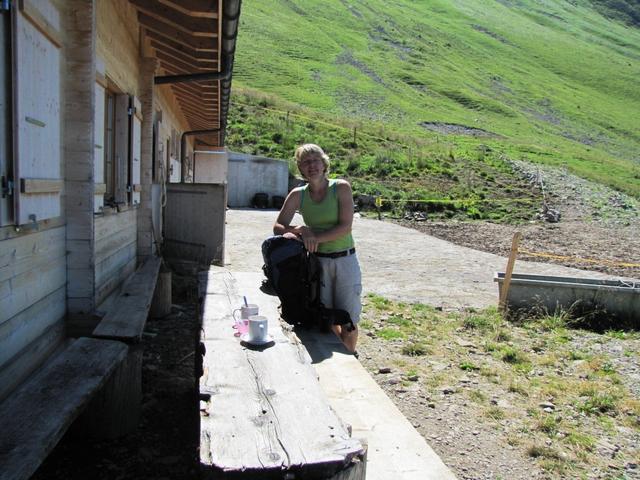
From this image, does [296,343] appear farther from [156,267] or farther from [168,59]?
[168,59]

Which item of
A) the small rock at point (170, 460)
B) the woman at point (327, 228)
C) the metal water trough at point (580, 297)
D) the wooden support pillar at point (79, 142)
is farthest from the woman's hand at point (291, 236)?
the metal water trough at point (580, 297)

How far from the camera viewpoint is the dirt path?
9.12 m

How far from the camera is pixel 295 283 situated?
13.1 feet

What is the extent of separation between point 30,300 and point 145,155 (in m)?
3.87

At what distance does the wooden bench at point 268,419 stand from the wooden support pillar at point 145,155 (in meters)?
3.95

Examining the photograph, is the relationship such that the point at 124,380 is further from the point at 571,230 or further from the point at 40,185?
the point at 571,230

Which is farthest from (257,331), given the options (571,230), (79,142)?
(571,230)

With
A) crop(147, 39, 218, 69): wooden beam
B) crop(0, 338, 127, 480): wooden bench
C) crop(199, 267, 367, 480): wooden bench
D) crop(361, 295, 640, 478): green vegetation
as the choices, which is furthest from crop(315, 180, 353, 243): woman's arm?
crop(147, 39, 218, 69): wooden beam

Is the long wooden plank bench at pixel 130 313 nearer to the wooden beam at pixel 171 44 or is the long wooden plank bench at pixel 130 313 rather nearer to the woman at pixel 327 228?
the woman at pixel 327 228

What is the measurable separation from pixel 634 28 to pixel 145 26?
163m

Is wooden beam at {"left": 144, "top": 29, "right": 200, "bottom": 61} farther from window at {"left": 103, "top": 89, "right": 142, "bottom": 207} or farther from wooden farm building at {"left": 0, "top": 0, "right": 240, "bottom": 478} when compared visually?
window at {"left": 103, "top": 89, "right": 142, "bottom": 207}

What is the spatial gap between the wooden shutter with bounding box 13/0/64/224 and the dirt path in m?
6.11

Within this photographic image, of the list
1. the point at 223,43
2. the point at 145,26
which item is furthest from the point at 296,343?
the point at 145,26

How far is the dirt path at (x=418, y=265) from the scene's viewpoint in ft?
29.9
